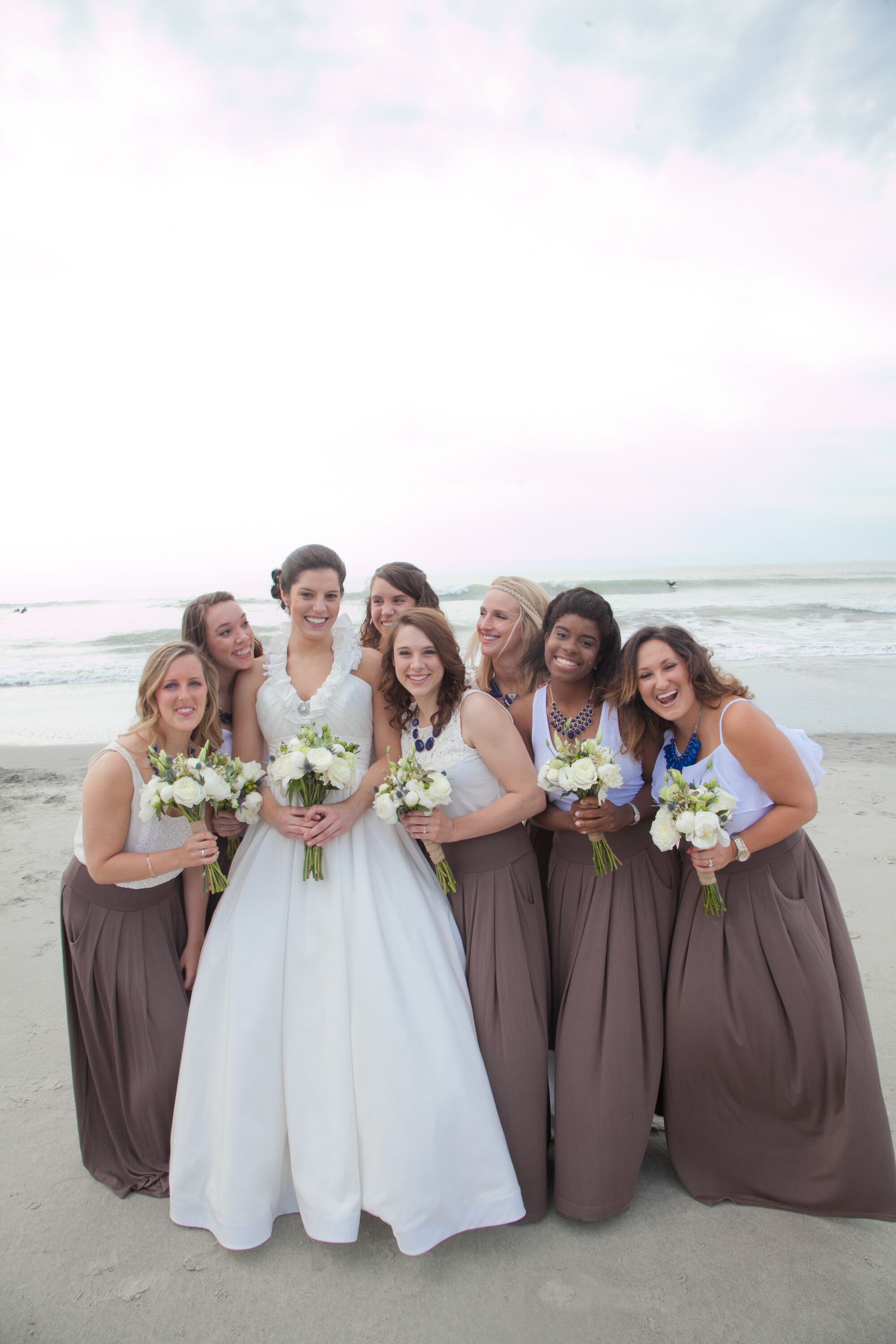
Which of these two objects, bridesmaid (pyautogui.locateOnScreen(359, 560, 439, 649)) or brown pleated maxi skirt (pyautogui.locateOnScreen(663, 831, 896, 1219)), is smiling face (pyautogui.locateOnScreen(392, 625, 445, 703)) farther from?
brown pleated maxi skirt (pyautogui.locateOnScreen(663, 831, 896, 1219))

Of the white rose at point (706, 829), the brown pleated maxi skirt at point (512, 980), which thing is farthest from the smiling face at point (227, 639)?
the white rose at point (706, 829)

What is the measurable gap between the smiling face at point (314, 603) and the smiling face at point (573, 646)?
1109 millimetres

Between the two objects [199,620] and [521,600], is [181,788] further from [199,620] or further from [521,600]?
[521,600]

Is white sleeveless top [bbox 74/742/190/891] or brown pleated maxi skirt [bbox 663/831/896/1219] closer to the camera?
brown pleated maxi skirt [bbox 663/831/896/1219]

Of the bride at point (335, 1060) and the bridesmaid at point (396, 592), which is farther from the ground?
the bridesmaid at point (396, 592)

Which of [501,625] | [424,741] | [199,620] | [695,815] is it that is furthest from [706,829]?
[199,620]

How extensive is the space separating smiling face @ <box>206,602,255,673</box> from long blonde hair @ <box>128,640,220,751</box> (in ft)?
1.54

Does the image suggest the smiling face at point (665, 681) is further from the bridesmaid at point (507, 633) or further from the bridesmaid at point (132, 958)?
A: the bridesmaid at point (132, 958)

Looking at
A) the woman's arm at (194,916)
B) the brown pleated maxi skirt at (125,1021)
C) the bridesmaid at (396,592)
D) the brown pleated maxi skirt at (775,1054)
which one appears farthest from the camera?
the bridesmaid at (396,592)

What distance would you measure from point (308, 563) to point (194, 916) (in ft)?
5.99

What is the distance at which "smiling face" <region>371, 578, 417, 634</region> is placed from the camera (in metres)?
5.26

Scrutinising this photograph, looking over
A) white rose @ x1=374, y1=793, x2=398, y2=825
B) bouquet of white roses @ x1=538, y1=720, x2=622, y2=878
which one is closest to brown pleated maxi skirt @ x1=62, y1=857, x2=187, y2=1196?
white rose @ x1=374, y1=793, x2=398, y2=825

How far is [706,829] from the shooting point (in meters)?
3.12

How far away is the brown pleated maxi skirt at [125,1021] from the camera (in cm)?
361
